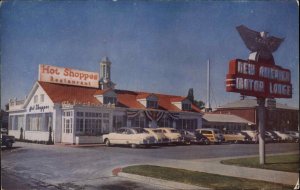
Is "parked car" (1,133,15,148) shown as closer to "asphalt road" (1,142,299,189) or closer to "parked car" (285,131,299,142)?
"asphalt road" (1,142,299,189)

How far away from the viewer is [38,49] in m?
10.0

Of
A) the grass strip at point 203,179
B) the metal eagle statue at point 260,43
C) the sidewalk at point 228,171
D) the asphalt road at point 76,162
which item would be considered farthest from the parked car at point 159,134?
the metal eagle statue at point 260,43

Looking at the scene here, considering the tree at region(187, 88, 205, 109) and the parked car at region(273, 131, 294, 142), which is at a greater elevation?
the tree at region(187, 88, 205, 109)

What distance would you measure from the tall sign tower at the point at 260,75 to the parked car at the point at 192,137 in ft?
4.80

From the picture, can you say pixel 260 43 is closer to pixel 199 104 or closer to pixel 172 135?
pixel 199 104

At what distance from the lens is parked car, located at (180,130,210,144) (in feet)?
33.8

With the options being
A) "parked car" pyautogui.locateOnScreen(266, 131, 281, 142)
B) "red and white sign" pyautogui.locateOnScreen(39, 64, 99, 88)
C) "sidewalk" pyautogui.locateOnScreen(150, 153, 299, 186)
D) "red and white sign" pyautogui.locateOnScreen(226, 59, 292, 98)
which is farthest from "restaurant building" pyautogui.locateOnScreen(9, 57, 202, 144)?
"parked car" pyautogui.locateOnScreen(266, 131, 281, 142)

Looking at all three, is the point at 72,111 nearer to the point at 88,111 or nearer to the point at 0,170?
the point at 88,111

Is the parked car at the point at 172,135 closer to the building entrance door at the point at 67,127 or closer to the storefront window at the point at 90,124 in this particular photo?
the storefront window at the point at 90,124

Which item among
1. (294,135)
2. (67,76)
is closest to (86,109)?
(67,76)

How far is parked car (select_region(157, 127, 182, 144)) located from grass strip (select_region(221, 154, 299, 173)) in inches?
54.3

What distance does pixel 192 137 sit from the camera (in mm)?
10617

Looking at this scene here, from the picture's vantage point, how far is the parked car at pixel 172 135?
10.4m

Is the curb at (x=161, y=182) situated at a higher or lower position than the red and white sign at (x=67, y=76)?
lower
